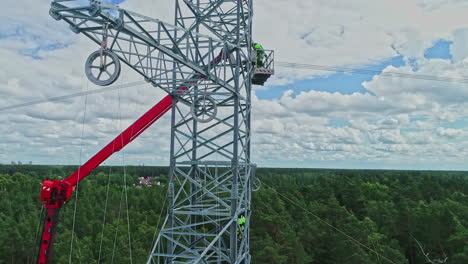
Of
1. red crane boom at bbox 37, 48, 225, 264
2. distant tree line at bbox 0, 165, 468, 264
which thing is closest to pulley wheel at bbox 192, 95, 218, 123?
red crane boom at bbox 37, 48, 225, 264

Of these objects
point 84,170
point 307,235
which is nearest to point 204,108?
point 84,170

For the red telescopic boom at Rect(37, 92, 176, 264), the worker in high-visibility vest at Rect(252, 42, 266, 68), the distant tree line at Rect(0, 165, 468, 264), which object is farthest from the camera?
the distant tree line at Rect(0, 165, 468, 264)

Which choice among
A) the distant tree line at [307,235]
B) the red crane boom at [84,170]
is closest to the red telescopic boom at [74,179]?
the red crane boom at [84,170]

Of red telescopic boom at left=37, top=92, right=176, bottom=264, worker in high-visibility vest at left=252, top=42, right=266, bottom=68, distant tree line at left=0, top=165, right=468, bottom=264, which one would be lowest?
distant tree line at left=0, top=165, right=468, bottom=264

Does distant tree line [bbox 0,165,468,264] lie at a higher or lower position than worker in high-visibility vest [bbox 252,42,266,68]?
lower

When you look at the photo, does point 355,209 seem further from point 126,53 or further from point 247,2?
point 126,53

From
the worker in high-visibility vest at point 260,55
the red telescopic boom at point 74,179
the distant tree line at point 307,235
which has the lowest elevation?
the distant tree line at point 307,235

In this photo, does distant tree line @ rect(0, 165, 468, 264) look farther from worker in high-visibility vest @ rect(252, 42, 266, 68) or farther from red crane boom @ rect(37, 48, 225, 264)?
red crane boom @ rect(37, 48, 225, 264)

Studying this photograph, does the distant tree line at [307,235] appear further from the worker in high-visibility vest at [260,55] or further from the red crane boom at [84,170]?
the red crane boom at [84,170]

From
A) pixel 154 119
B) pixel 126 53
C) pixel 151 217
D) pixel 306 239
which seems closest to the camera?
pixel 126 53

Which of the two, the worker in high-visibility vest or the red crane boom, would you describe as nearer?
the red crane boom

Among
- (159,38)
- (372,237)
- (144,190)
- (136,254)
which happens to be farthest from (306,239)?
(144,190)
